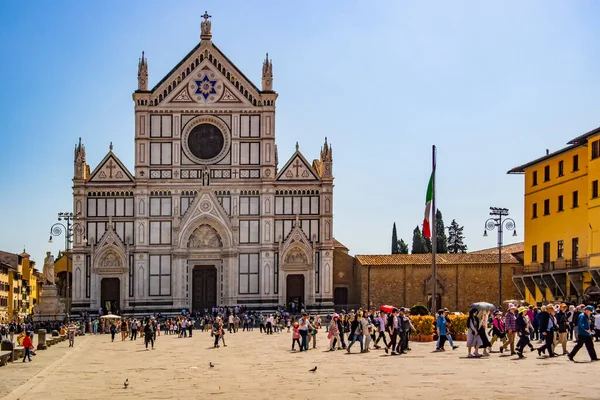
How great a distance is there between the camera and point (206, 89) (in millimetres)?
78812

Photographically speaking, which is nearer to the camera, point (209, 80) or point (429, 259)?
point (429, 259)

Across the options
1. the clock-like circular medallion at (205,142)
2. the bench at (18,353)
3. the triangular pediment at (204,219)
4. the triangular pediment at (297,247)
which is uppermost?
the clock-like circular medallion at (205,142)

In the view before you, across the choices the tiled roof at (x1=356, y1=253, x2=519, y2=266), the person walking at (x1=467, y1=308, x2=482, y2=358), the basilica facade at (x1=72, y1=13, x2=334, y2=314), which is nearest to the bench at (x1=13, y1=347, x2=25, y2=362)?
the person walking at (x1=467, y1=308, x2=482, y2=358)

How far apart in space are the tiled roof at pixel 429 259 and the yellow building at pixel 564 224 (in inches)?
446

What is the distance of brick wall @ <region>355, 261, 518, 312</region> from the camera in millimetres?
76312

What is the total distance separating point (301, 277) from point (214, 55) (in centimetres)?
1862

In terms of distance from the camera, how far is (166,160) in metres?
78.2

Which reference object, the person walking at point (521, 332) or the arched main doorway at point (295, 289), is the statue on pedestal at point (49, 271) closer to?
the arched main doorway at point (295, 289)

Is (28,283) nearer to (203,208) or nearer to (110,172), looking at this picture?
(110,172)

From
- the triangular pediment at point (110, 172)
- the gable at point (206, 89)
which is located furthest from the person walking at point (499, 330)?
the triangular pediment at point (110, 172)

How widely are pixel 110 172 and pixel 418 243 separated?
1282 inches

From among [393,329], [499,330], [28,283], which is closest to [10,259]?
[28,283]

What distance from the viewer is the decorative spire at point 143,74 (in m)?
78.8

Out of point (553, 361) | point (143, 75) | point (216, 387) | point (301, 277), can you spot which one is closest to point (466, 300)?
point (301, 277)
